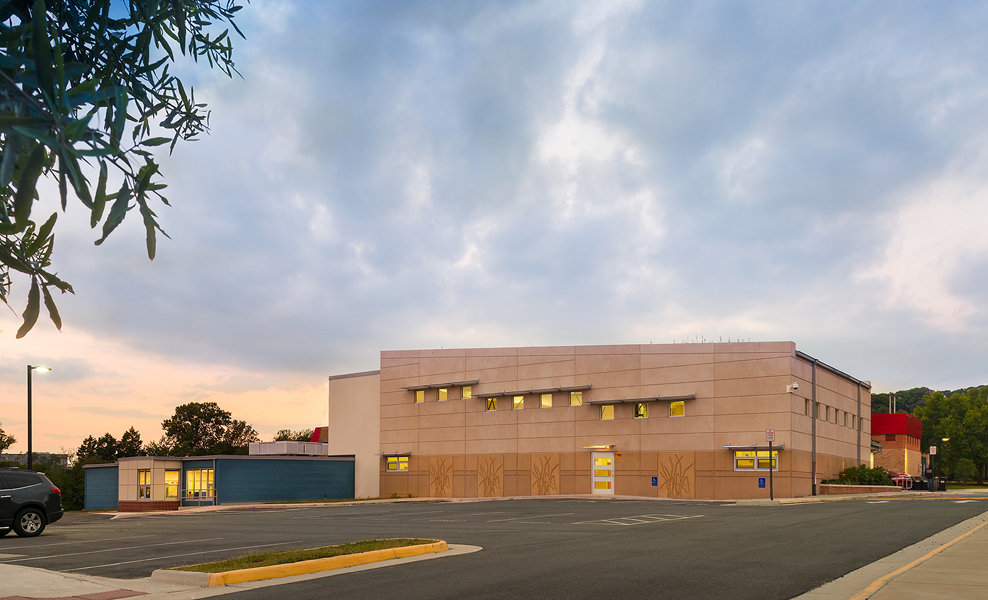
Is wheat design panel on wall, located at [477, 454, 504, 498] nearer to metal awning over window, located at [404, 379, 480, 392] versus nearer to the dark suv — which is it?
metal awning over window, located at [404, 379, 480, 392]

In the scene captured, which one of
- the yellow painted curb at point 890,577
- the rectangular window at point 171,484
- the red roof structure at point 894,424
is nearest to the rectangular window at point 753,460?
the yellow painted curb at point 890,577

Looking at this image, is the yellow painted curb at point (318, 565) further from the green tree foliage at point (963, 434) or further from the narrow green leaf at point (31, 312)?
the green tree foliage at point (963, 434)

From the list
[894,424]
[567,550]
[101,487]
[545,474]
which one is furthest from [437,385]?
[894,424]

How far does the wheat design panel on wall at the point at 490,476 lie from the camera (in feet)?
174

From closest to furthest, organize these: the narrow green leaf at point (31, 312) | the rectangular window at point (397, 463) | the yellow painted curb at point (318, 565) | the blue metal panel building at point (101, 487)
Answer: the narrow green leaf at point (31, 312) → the yellow painted curb at point (318, 565) → the blue metal panel building at point (101, 487) → the rectangular window at point (397, 463)

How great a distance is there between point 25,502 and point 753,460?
3666 cm

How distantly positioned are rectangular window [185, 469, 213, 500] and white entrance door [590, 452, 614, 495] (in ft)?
80.8

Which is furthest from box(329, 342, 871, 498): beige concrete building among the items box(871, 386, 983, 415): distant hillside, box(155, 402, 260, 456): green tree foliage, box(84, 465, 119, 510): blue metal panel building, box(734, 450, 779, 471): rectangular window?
box(871, 386, 983, 415): distant hillside

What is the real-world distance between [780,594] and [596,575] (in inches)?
107

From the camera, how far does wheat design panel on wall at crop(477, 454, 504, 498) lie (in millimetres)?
53000

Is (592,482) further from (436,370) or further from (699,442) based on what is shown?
(436,370)

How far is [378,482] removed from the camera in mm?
58219

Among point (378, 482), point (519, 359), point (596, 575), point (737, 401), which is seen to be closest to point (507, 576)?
point (596, 575)

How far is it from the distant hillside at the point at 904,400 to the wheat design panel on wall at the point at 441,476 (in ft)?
396
